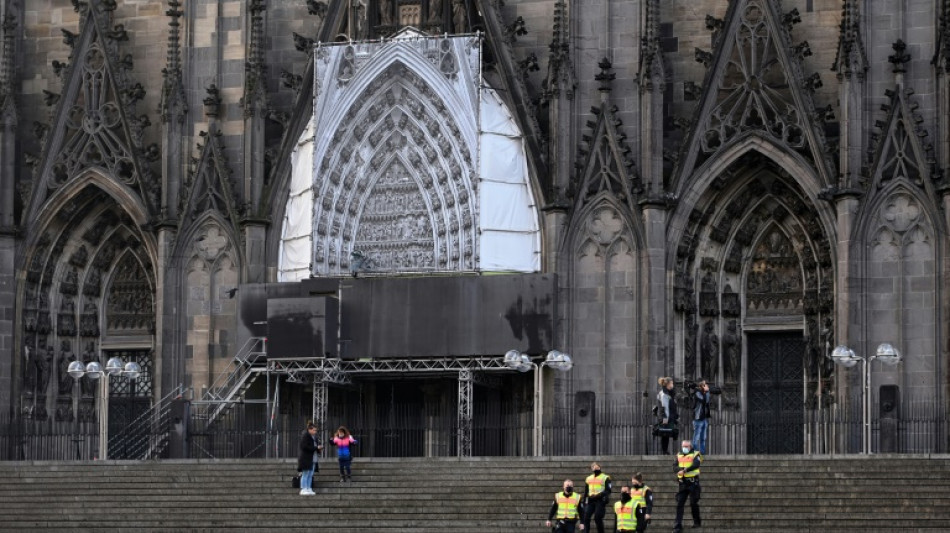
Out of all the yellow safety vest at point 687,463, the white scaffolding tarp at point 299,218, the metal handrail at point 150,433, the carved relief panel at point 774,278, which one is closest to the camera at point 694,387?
the carved relief panel at point 774,278

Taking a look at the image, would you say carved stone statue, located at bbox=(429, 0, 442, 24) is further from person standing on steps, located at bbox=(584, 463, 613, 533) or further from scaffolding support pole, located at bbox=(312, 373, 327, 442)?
person standing on steps, located at bbox=(584, 463, 613, 533)

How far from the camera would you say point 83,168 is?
54750 millimetres

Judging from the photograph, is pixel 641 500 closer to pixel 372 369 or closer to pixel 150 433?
pixel 372 369

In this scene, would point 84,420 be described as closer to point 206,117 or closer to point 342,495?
point 206,117

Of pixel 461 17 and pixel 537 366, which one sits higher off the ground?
pixel 461 17

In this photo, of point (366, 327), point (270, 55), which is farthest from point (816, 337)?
point (270, 55)

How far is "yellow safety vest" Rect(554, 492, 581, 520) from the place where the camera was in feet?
129

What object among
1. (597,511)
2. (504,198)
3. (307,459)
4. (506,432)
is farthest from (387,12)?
(597,511)

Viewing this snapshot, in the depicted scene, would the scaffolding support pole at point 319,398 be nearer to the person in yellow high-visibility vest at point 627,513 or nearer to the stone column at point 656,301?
the stone column at point 656,301

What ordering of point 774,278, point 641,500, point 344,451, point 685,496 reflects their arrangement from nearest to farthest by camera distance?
point 641,500, point 685,496, point 344,451, point 774,278

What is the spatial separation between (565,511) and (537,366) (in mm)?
9556

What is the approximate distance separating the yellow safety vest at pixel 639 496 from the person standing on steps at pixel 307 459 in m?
7.10

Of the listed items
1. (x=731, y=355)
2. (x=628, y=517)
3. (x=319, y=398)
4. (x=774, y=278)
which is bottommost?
(x=628, y=517)

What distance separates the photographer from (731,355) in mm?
51750
